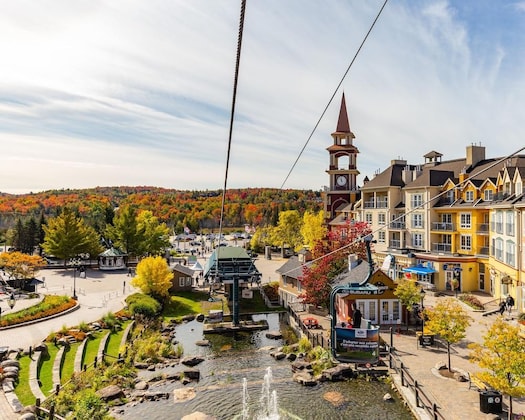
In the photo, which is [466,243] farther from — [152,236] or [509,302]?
[152,236]

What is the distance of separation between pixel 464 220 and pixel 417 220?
580 centimetres

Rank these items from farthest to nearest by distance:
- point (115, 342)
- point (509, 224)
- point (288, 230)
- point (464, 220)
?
point (288, 230)
point (464, 220)
point (509, 224)
point (115, 342)

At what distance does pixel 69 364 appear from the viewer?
22.3 m

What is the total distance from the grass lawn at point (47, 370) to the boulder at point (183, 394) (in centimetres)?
596

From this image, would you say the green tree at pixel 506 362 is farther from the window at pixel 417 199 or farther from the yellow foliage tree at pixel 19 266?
the yellow foliage tree at pixel 19 266

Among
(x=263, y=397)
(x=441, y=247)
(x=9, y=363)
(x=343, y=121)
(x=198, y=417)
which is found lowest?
(x=198, y=417)

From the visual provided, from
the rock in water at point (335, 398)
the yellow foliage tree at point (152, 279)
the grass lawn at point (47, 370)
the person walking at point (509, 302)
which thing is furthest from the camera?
the yellow foliage tree at point (152, 279)

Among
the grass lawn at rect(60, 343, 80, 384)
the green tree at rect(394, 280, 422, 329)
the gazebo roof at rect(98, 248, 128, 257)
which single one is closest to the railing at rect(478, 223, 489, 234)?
the green tree at rect(394, 280, 422, 329)

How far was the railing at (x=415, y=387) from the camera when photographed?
1498 cm

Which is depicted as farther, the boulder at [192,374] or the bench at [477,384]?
the boulder at [192,374]

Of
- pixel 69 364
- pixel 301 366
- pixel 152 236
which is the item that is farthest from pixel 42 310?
pixel 152 236

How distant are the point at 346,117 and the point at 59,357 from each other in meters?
51.2

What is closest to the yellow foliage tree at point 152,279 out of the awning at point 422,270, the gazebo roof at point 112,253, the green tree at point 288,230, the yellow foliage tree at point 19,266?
the yellow foliage tree at point 19,266

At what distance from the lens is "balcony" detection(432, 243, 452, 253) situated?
4006 cm
